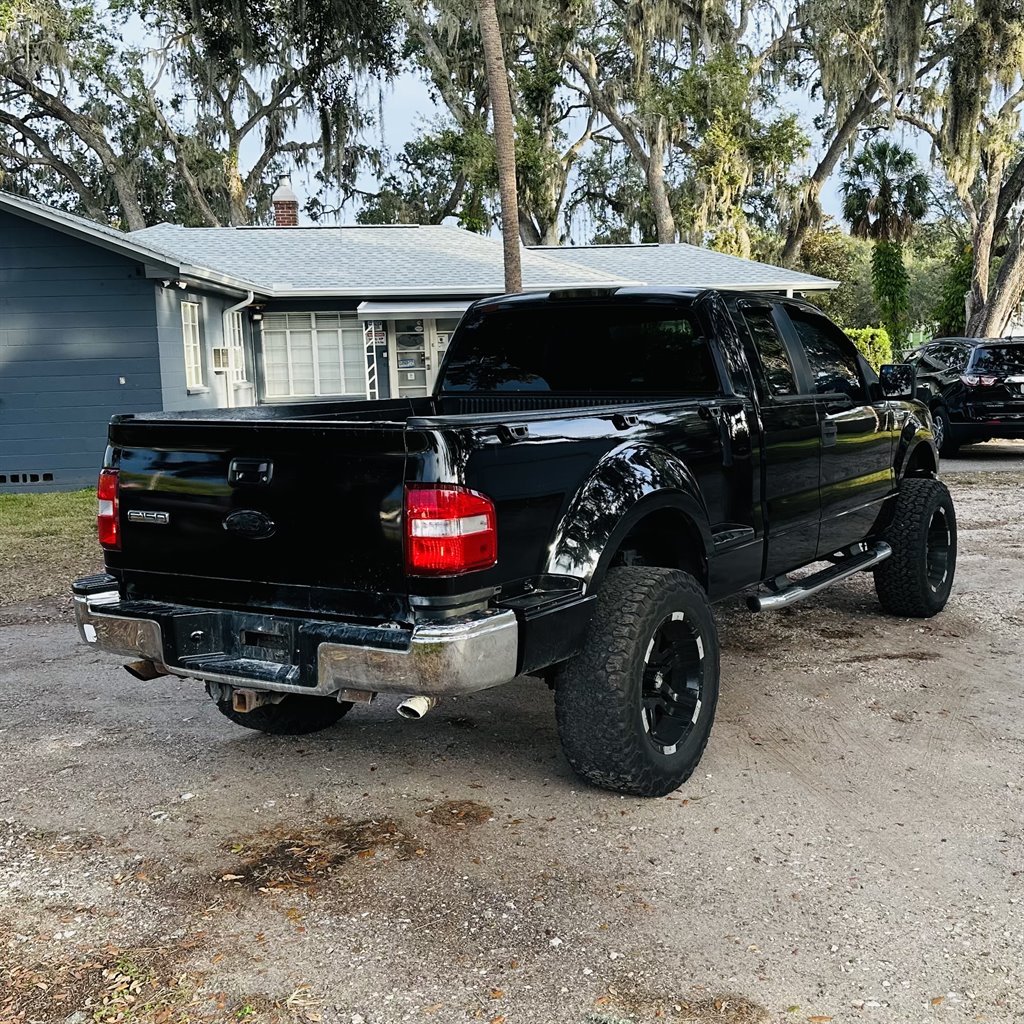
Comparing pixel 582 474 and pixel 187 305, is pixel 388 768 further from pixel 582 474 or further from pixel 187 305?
pixel 187 305

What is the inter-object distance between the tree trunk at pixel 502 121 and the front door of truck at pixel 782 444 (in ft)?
36.3

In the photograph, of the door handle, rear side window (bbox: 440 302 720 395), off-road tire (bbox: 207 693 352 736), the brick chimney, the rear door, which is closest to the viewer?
the door handle

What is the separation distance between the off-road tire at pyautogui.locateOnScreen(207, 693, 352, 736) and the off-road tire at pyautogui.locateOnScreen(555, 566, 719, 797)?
4.53 ft

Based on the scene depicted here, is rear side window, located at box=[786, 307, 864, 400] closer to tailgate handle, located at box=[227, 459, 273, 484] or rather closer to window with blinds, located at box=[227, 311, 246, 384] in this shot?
tailgate handle, located at box=[227, 459, 273, 484]

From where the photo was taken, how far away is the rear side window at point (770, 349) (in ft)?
17.2

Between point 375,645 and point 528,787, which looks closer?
point 375,645

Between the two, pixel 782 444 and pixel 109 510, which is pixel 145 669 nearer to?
pixel 109 510

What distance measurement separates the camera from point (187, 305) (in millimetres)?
17188

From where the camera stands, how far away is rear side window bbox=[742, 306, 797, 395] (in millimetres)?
5238

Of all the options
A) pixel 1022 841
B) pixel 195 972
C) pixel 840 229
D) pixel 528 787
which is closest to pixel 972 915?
pixel 1022 841

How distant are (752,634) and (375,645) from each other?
146 inches

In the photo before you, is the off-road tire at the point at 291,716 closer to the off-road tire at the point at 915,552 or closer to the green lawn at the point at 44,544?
the off-road tire at the point at 915,552

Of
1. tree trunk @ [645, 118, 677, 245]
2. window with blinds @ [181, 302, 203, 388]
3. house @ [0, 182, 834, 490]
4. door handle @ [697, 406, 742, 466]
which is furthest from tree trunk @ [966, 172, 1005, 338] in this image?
door handle @ [697, 406, 742, 466]

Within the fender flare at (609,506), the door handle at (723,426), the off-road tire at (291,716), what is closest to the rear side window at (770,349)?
the door handle at (723,426)
